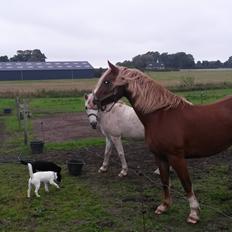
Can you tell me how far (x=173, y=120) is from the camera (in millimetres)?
5902

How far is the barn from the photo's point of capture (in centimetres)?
7594

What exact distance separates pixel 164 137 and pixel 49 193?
3003mm

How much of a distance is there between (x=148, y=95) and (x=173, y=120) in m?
0.52

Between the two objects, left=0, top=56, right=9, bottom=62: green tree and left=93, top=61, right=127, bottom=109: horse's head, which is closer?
left=93, top=61, right=127, bottom=109: horse's head

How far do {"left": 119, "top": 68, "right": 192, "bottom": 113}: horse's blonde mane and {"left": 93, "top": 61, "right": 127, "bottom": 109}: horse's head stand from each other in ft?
0.26

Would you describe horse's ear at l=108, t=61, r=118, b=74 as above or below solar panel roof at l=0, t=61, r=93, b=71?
above

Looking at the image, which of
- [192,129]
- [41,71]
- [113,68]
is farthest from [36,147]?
[41,71]

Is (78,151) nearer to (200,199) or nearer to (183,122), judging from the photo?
(200,199)

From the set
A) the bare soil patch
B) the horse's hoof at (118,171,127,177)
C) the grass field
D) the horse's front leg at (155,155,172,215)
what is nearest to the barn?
the bare soil patch

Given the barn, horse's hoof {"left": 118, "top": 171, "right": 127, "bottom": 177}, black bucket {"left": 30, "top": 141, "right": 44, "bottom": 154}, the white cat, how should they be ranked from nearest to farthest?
the white cat
horse's hoof {"left": 118, "top": 171, "right": 127, "bottom": 177}
black bucket {"left": 30, "top": 141, "right": 44, "bottom": 154}
the barn

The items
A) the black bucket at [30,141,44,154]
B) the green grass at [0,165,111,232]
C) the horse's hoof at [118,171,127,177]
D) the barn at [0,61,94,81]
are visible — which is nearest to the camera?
the green grass at [0,165,111,232]

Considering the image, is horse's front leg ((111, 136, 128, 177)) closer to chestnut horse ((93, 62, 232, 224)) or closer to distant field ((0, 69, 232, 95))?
chestnut horse ((93, 62, 232, 224))

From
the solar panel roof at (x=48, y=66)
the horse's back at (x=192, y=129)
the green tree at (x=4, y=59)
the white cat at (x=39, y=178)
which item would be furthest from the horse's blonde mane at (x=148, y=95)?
the green tree at (x=4, y=59)

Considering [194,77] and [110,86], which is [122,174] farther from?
[194,77]
